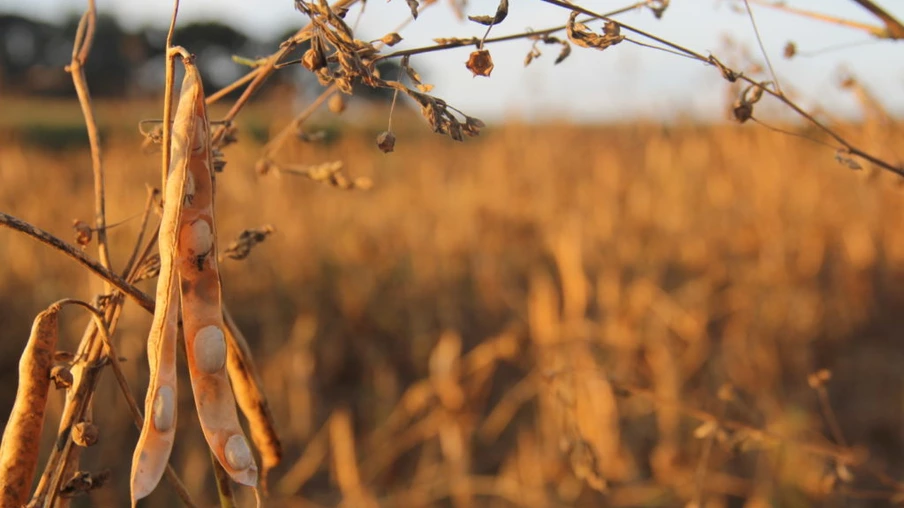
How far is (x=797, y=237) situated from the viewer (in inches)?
150

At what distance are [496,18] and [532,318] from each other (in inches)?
101

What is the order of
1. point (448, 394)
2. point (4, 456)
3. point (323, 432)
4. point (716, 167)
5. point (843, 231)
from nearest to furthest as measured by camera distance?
point (4, 456)
point (448, 394)
point (323, 432)
point (843, 231)
point (716, 167)

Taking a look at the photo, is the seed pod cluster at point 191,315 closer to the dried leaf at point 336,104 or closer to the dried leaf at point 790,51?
the dried leaf at point 336,104

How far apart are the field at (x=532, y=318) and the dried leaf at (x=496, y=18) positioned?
1.08m

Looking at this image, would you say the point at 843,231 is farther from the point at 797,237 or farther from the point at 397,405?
the point at 397,405

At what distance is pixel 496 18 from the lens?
1.34 ft

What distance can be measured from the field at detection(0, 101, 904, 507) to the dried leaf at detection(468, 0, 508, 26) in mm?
1080

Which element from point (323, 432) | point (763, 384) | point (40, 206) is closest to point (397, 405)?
point (323, 432)

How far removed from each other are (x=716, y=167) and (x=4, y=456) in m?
4.69

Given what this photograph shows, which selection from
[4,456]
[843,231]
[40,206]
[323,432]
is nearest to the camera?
[4,456]

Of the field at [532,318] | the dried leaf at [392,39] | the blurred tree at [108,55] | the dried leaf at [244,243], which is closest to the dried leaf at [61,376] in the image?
the dried leaf at [244,243]

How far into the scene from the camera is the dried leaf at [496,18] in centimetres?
41

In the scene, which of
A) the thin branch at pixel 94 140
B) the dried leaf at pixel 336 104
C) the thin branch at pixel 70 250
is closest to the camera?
the thin branch at pixel 70 250

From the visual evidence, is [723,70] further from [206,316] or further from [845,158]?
[206,316]
